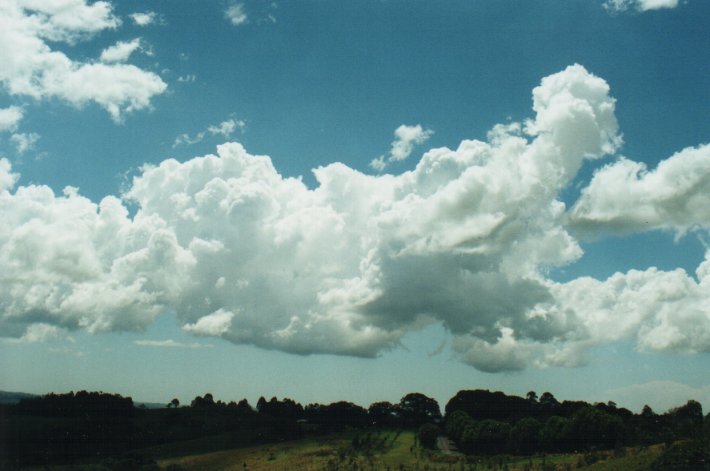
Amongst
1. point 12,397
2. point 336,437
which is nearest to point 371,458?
point 336,437

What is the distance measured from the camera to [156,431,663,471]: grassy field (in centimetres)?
7250

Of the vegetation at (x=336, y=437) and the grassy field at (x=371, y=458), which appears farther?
the vegetation at (x=336, y=437)

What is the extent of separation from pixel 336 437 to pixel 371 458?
29698mm

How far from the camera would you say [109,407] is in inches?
5625

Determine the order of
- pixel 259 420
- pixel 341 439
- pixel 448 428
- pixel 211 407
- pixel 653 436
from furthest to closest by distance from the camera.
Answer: pixel 211 407 < pixel 259 420 < pixel 448 428 < pixel 341 439 < pixel 653 436

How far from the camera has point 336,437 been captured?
125 metres

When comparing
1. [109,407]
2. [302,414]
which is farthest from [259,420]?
[109,407]

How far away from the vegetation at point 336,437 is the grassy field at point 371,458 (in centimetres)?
27

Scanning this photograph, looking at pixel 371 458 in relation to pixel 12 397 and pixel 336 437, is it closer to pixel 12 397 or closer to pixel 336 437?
pixel 336 437

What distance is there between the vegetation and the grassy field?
10.5 inches

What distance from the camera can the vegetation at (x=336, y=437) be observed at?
83.1m

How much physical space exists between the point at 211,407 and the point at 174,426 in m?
Result: 47.6

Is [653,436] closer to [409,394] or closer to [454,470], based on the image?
[454,470]

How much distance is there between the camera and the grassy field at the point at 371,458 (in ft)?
238
